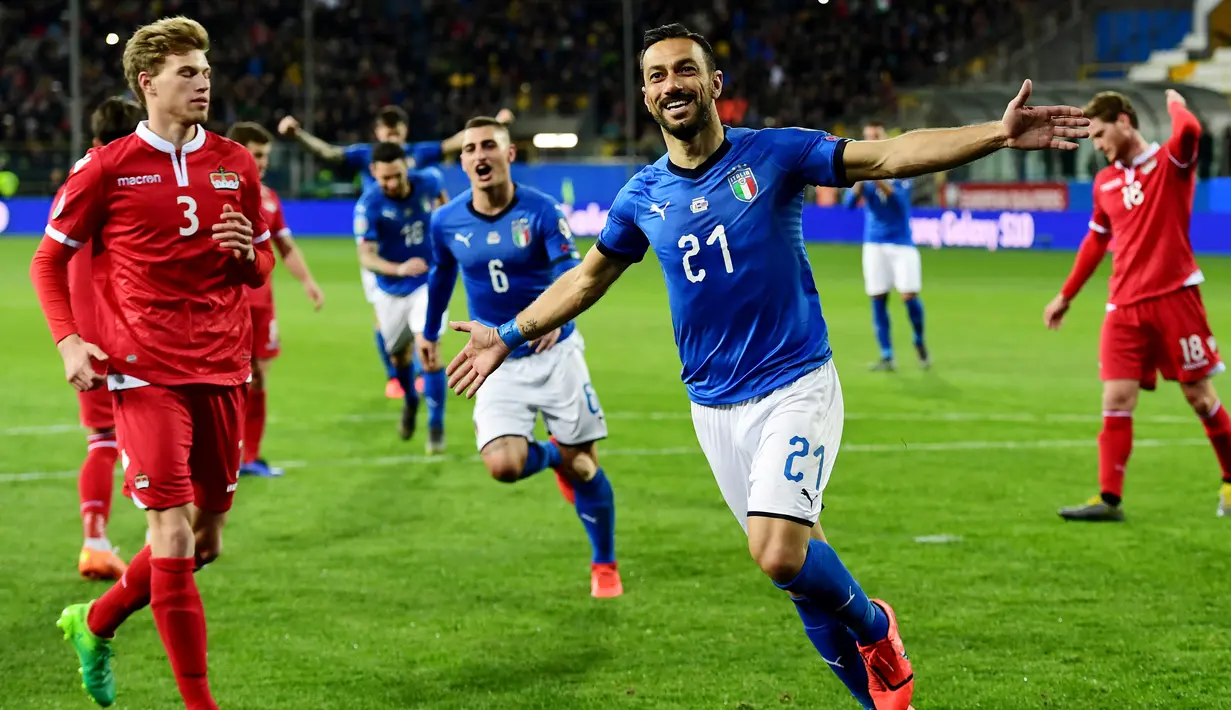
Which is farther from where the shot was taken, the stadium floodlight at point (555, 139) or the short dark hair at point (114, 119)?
the stadium floodlight at point (555, 139)

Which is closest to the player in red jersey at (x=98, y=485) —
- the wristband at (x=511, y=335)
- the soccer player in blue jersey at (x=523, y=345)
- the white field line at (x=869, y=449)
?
the soccer player in blue jersey at (x=523, y=345)

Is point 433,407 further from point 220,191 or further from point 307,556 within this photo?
point 220,191

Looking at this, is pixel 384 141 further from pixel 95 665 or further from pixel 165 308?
pixel 95 665

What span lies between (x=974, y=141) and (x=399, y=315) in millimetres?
8806

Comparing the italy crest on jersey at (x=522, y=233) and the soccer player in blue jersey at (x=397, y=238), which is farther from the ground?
the italy crest on jersey at (x=522, y=233)

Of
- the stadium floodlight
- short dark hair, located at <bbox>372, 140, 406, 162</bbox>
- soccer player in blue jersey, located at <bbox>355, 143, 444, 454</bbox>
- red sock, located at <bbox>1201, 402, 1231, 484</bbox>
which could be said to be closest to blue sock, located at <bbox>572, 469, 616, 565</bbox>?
red sock, located at <bbox>1201, 402, 1231, 484</bbox>

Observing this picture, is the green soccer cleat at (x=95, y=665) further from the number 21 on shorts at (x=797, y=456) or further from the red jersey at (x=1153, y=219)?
the red jersey at (x=1153, y=219)

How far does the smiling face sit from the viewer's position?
15.7 ft

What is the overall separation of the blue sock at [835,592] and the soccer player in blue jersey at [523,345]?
7.16 ft

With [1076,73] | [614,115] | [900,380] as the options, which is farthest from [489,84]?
[900,380]

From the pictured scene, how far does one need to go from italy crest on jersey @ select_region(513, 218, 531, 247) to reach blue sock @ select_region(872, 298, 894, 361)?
7.91 m

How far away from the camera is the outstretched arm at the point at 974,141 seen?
13.6 feet

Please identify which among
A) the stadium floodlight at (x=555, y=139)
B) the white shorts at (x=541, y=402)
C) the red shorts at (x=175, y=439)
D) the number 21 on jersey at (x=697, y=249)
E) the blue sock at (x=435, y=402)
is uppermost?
the number 21 on jersey at (x=697, y=249)

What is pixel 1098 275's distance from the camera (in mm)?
24188
